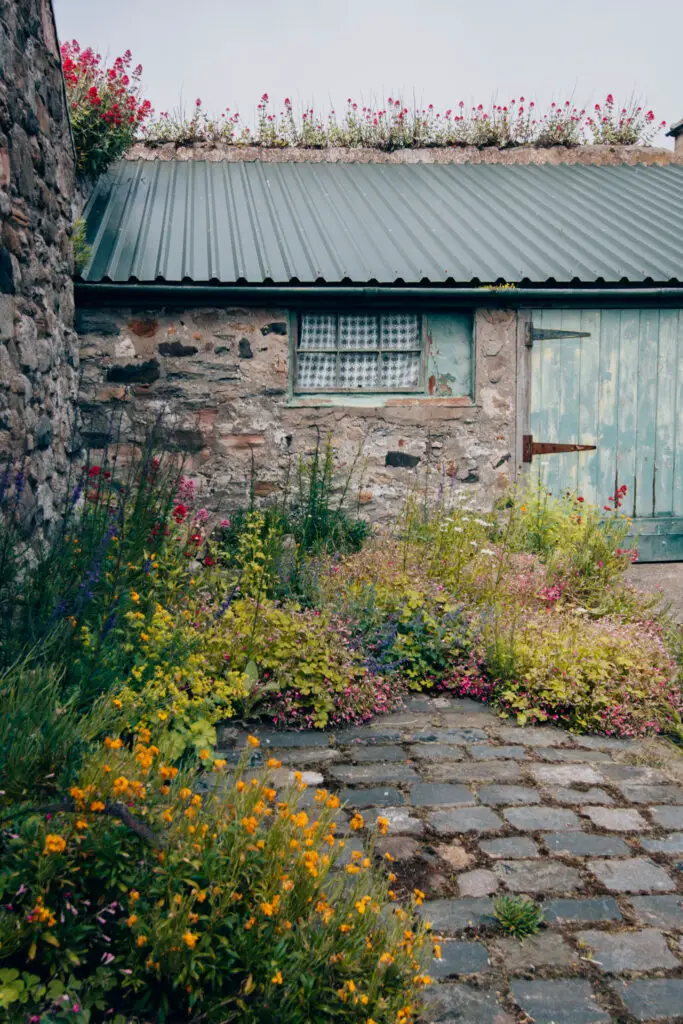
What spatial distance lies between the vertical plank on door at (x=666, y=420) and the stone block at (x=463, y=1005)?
6.04 metres

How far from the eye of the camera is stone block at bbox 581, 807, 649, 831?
3.23m

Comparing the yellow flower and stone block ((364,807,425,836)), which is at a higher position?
the yellow flower

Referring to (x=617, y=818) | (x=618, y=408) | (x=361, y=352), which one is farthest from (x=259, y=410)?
(x=617, y=818)

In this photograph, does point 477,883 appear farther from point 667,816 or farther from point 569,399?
point 569,399

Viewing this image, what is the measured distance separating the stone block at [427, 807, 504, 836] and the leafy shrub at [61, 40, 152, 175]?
6788 mm

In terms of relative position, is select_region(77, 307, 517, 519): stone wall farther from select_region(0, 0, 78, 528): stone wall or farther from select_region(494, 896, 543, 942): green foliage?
select_region(494, 896, 543, 942): green foliage

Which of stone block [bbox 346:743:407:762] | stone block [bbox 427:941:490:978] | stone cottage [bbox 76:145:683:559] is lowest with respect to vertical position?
stone block [bbox 427:941:490:978]

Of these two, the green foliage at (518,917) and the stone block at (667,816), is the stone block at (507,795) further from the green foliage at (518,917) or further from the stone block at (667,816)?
the green foliage at (518,917)

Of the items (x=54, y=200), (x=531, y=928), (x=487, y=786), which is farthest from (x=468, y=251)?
(x=531, y=928)

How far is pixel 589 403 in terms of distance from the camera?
294 inches

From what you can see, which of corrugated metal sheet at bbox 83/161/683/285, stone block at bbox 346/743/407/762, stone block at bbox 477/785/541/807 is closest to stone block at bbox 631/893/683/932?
stone block at bbox 477/785/541/807

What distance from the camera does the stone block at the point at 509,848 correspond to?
2993 millimetres

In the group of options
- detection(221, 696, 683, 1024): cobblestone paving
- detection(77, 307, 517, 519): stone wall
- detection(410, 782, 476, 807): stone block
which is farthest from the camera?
detection(77, 307, 517, 519): stone wall

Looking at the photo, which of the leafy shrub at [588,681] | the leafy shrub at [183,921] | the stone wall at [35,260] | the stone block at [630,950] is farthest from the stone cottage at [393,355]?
the leafy shrub at [183,921]
